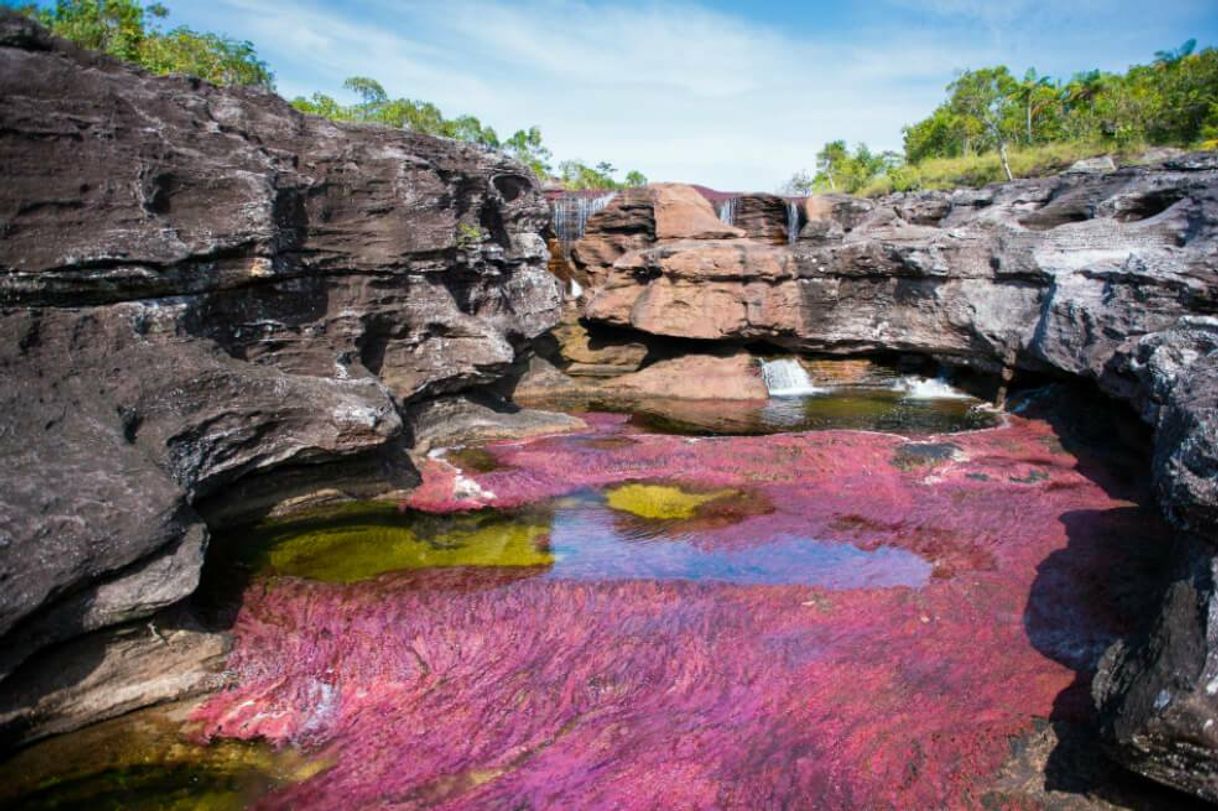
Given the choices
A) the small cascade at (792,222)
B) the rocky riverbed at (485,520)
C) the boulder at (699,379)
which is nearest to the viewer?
the rocky riverbed at (485,520)

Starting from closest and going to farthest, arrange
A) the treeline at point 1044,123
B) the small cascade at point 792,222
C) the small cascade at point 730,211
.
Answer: the small cascade at point 792,222
the small cascade at point 730,211
the treeline at point 1044,123

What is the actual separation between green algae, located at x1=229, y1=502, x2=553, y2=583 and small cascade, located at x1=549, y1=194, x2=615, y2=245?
17.6m

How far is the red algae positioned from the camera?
6336mm

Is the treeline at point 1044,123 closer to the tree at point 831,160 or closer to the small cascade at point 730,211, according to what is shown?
the tree at point 831,160

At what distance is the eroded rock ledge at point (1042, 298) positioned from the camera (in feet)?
19.3

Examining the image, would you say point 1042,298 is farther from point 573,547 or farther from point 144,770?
point 144,770

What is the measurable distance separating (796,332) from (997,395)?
18.9 ft

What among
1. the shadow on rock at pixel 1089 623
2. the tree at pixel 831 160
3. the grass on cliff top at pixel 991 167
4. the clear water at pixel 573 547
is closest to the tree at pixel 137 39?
the clear water at pixel 573 547

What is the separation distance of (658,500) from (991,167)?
4123 centimetres

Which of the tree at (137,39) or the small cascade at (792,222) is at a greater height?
the tree at (137,39)

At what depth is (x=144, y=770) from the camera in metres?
6.77

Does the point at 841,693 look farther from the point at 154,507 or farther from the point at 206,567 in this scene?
the point at 206,567

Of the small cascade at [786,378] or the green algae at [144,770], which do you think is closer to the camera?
the green algae at [144,770]

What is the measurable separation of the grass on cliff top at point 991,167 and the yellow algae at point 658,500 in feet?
102
